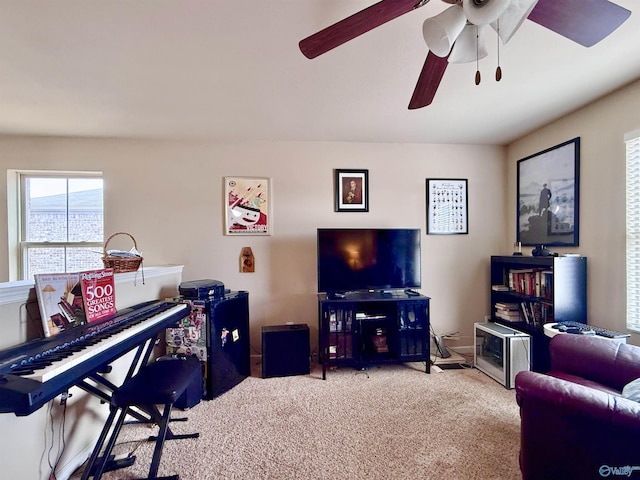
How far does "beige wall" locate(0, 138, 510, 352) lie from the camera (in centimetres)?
279

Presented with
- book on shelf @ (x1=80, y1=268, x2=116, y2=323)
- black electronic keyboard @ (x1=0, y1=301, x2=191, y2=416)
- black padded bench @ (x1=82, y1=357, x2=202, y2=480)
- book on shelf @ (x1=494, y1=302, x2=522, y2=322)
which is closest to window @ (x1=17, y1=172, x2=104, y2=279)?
book on shelf @ (x1=80, y1=268, x2=116, y2=323)

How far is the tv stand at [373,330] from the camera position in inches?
99.3

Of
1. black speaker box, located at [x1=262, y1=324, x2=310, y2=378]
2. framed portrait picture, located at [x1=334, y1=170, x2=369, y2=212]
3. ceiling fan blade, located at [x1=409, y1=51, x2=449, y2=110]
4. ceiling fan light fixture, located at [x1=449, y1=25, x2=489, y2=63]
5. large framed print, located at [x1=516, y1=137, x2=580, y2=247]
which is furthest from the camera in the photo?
framed portrait picture, located at [x1=334, y1=170, x2=369, y2=212]

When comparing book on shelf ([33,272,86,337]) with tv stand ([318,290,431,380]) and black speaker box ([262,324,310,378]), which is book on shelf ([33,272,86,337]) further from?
tv stand ([318,290,431,380])

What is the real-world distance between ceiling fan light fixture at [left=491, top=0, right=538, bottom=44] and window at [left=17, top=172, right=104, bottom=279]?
3.57m

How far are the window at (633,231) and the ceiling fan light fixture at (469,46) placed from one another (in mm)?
1739

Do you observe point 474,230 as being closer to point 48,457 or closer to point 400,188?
point 400,188

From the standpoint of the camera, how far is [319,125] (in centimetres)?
257

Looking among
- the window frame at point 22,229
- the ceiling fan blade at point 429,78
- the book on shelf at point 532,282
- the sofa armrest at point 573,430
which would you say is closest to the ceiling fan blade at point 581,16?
the ceiling fan blade at point 429,78

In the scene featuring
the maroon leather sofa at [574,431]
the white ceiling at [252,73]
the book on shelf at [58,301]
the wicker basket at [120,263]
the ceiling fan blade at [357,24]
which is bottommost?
the maroon leather sofa at [574,431]

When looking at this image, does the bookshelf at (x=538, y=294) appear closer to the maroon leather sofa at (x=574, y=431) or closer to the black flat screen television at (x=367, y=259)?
the black flat screen television at (x=367, y=259)

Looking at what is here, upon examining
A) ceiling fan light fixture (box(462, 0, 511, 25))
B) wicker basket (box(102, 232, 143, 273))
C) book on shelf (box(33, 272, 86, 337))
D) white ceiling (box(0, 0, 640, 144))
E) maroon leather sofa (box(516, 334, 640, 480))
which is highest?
white ceiling (box(0, 0, 640, 144))

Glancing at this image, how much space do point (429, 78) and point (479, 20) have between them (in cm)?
43

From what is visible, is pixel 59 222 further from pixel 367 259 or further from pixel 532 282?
pixel 532 282
